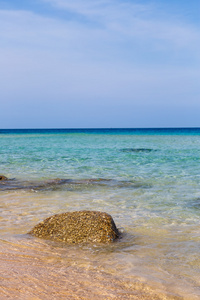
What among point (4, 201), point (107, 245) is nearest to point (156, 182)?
point (4, 201)

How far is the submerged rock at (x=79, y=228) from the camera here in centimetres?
491

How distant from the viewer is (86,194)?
8594 millimetres

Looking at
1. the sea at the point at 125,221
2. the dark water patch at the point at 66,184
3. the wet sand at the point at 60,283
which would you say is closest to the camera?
the wet sand at the point at 60,283

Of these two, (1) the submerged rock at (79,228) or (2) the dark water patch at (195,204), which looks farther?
(2) the dark water patch at (195,204)

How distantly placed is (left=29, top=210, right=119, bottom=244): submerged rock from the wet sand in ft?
2.63

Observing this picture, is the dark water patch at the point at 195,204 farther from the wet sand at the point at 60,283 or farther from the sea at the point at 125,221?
the wet sand at the point at 60,283

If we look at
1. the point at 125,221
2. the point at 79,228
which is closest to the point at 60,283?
the point at 79,228

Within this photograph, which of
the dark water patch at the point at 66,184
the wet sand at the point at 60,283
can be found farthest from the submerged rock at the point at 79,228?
the dark water patch at the point at 66,184

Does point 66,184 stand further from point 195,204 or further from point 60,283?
point 60,283

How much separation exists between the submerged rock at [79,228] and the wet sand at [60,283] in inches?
31.6

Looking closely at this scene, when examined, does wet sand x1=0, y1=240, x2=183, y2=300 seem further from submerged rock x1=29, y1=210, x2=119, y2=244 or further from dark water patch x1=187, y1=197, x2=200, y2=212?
dark water patch x1=187, y1=197, x2=200, y2=212

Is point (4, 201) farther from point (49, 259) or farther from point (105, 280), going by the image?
point (105, 280)

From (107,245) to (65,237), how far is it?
695 millimetres

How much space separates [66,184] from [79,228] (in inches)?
192
